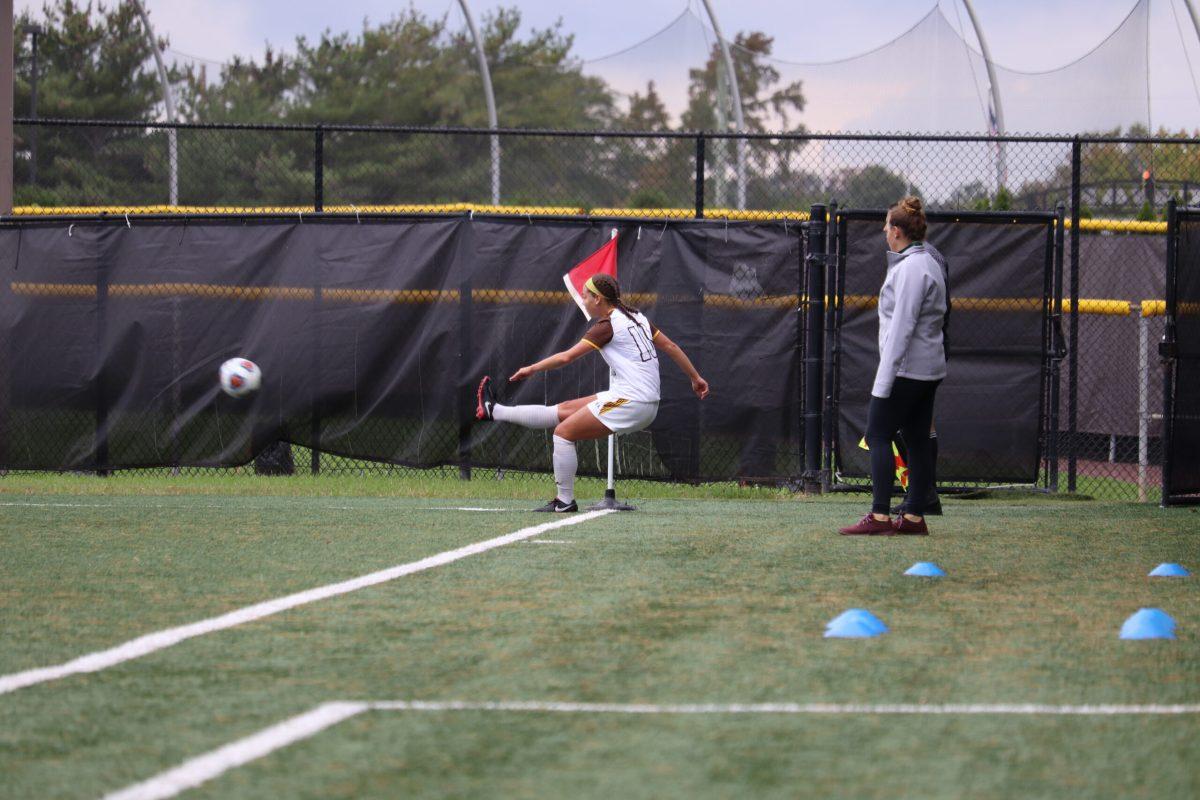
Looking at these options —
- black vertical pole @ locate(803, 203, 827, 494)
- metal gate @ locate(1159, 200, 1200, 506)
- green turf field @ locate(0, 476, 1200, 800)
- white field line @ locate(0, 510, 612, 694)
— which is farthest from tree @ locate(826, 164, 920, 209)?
white field line @ locate(0, 510, 612, 694)

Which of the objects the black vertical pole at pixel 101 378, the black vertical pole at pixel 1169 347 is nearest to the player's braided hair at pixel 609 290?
the black vertical pole at pixel 1169 347

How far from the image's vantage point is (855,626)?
212 inches

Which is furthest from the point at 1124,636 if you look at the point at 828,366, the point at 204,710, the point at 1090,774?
the point at 828,366

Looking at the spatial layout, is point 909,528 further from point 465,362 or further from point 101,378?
point 101,378

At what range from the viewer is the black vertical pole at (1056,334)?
444 inches

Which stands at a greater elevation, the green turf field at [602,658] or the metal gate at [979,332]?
the metal gate at [979,332]

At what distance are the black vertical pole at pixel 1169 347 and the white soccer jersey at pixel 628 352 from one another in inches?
135

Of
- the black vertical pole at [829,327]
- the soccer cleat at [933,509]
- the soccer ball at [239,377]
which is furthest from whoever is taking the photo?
the soccer ball at [239,377]

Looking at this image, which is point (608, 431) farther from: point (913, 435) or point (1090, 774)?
point (1090, 774)

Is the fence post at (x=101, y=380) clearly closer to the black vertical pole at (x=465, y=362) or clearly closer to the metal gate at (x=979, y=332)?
the black vertical pole at (x=465, y=362)

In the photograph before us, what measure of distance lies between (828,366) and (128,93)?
36574 millimetres

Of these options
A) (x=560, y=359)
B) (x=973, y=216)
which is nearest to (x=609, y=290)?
(x=560, y=359)

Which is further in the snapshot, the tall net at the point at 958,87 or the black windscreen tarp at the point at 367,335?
the tall net at the point at 958,87

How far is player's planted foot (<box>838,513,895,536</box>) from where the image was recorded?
8734 mm
